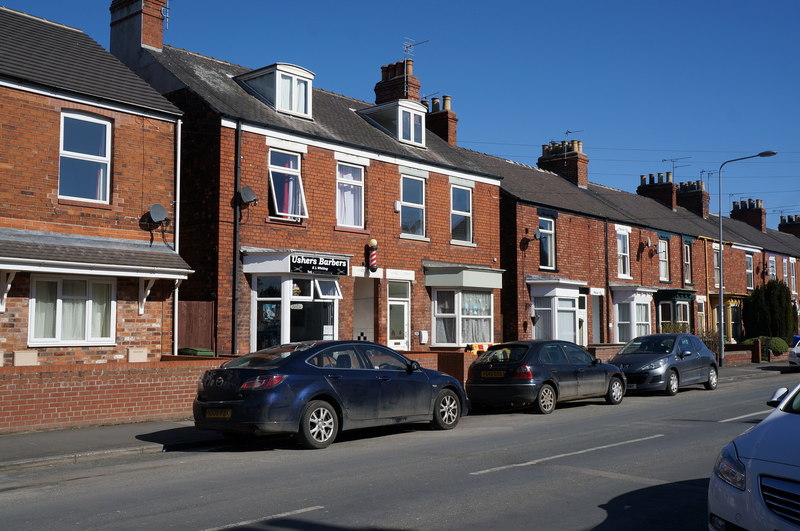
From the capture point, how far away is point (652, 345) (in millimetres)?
19797

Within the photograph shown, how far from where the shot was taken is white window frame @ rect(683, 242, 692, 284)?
35656 mm

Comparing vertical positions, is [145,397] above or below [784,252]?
below

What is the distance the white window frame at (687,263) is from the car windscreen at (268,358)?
2852 cm

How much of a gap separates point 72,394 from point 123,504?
6.01 m

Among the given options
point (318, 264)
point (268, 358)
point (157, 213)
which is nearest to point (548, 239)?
point (318, 264)

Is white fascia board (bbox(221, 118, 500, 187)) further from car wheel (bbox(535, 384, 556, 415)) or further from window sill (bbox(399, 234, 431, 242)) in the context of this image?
car wheel (bbox(535, 384, 556, 415))

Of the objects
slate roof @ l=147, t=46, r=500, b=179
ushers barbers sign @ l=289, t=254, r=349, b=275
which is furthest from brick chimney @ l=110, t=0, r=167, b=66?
ushers barbers sign @ l=289, t=254, r=349, b=275

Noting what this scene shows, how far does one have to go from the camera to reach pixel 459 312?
73.8 ft

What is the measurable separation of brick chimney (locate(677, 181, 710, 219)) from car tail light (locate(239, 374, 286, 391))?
36.0 m

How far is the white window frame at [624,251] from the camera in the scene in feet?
102

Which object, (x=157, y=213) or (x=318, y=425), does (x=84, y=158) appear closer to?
(x=157, y=213)

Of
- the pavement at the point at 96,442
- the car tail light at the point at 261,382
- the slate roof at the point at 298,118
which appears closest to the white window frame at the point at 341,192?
the slate roof at the point at 298,118

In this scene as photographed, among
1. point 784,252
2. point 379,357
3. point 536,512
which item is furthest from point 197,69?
point 784,252

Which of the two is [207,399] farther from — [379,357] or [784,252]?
[784,252]
